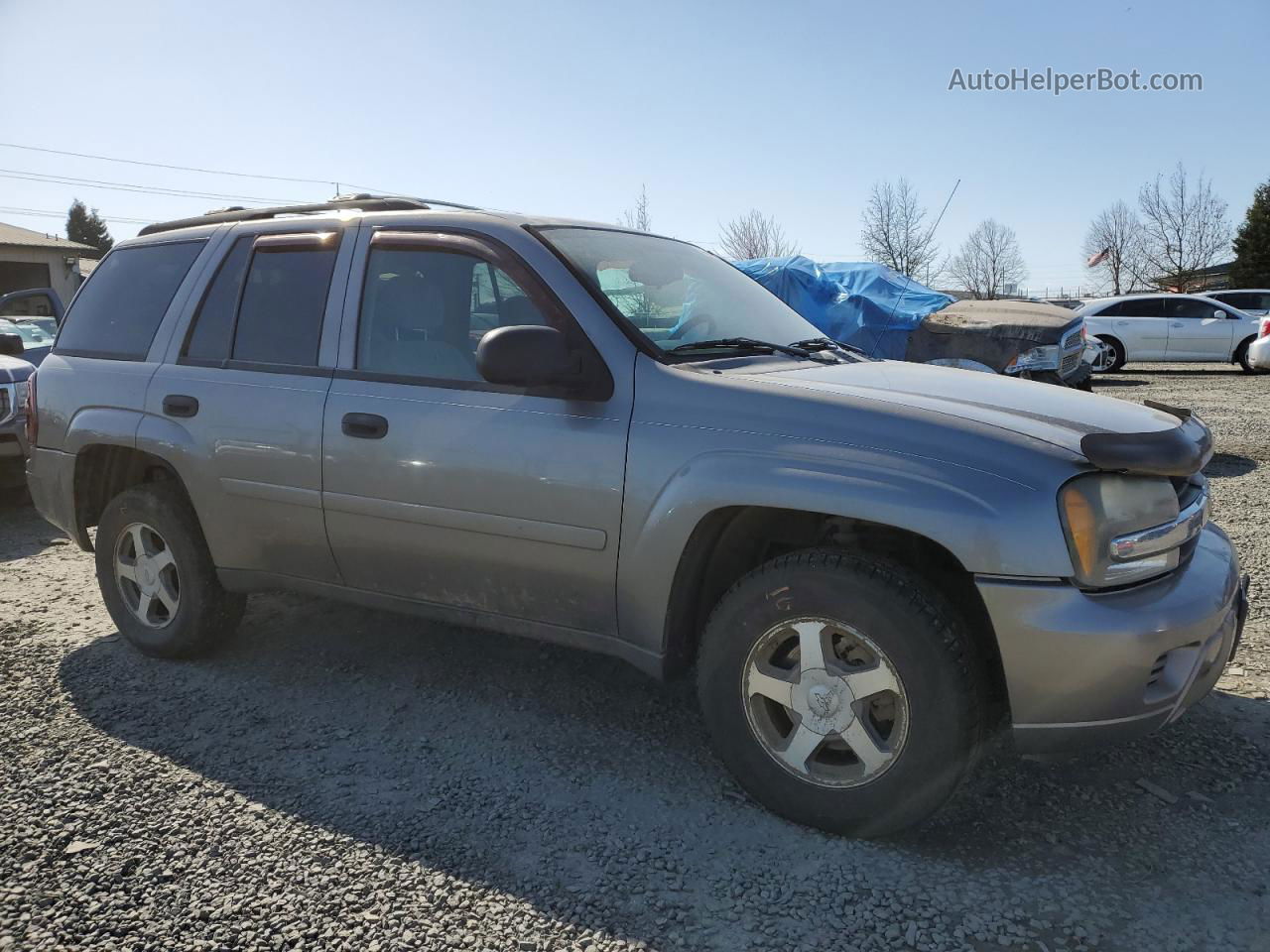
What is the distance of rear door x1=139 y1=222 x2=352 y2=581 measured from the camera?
3430 millimetres

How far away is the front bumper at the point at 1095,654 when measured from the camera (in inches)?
89.8

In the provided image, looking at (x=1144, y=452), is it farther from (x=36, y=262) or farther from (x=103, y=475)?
(x=36, y=262)

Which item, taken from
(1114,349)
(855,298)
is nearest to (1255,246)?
(1114,349)

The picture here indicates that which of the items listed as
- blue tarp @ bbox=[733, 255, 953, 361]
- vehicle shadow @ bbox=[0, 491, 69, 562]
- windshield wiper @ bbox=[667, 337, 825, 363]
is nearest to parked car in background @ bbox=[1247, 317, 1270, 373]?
blue tarp @ bbox=[733, 255, 953, 361]

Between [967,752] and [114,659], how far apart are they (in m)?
3.55

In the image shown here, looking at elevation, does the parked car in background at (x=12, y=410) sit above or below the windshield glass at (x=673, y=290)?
below

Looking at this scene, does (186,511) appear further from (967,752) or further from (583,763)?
(967,752)

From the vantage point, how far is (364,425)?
3.23 m

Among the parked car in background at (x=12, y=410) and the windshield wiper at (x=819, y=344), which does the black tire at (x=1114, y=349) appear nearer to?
the windshield wiper at (x=819, y=344)

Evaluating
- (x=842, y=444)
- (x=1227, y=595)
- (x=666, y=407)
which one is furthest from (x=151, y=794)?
(x=1227, y=595)

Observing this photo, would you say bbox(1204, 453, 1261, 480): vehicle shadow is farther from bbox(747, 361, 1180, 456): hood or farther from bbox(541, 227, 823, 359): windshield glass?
bbox(541, 227, 823, 359): windshield glass

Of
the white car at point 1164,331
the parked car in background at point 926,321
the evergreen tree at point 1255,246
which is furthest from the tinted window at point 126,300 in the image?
the evergreen tree at point 1255,246

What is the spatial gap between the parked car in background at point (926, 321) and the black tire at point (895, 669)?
4822 millimetres

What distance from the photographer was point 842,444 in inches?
99.3
